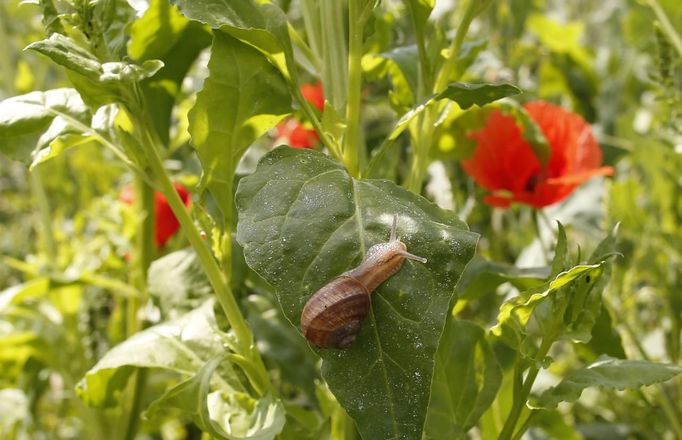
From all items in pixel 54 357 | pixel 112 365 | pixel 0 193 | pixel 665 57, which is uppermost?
pixel 665 57

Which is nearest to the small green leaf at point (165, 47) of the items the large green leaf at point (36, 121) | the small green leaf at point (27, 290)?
the large green leaf at point (36, 121)

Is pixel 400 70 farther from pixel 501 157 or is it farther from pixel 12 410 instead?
pixel 12 410

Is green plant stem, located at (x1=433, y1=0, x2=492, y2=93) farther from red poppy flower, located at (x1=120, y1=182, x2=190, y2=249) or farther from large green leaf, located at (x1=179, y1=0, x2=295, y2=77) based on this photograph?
red poppy flower, located at (x1=120, y1=182, x2=190, y2=249)

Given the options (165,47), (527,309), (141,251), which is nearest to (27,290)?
(141,251)

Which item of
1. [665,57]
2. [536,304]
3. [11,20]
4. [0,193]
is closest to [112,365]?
[536,304]

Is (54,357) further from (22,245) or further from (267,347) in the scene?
(22,245)
